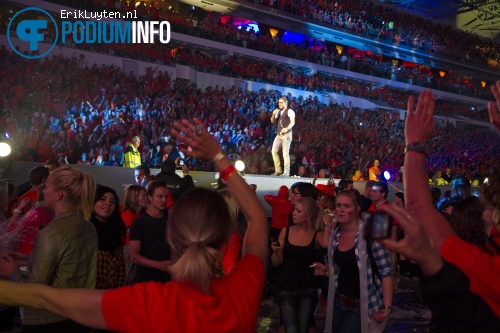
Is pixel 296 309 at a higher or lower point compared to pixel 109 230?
lower

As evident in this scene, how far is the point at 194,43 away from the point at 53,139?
12.8 m

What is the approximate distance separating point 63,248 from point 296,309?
7.25 ft

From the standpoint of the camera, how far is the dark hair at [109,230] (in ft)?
12.5

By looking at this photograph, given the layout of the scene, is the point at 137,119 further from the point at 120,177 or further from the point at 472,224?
the point at 472,224

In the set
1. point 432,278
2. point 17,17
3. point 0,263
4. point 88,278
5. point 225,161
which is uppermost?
point 17,17

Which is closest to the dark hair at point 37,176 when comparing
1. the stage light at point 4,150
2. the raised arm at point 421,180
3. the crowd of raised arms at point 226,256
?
the crowd of raised arms at point 226,256

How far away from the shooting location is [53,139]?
11.3 m

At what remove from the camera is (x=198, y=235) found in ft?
5.27

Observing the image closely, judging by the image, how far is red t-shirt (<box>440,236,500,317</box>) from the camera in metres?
1.54

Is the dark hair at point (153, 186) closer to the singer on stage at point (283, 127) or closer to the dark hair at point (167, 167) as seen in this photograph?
the dark hair at point (167, 167)

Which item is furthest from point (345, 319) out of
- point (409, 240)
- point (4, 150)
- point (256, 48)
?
point (256, 48)

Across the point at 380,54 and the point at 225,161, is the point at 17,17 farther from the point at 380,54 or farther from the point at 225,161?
the point at 380,54

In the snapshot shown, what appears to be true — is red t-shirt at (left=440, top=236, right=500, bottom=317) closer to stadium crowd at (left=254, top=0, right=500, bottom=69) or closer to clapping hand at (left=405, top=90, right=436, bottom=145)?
clapping hand at (left=405, top=90, right=436, bottom=145)

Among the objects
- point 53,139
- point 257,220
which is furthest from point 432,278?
point 53,139
